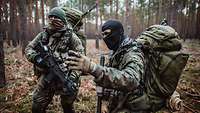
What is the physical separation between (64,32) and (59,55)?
0.48 meters

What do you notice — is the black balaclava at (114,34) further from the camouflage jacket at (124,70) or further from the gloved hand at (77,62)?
the gloved hand at (77,62)

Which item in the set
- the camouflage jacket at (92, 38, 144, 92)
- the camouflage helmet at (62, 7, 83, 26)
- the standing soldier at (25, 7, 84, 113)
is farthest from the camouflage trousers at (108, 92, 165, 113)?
the camouflage helmet at (62, 7, 83, 26)

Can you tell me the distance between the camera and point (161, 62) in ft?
10.4

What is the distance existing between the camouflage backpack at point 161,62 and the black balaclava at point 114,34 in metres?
0.27

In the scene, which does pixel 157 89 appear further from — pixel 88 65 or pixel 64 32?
pixel 64 32

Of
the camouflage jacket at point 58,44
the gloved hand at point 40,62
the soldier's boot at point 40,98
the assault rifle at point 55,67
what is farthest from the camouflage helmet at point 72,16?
the soldier's boot at point 40,98

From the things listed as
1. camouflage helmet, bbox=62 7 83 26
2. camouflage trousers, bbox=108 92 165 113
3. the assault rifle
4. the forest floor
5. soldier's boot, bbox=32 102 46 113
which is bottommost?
the forest floor

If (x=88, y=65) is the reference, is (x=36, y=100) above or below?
below

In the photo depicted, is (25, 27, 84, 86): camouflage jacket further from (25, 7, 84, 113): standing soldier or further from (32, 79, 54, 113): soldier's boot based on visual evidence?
(32, 79, 54, 113): soldier's boot

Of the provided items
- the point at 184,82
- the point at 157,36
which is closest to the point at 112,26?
the point at 157,36

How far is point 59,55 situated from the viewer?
487cm

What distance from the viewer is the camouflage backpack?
3.16m

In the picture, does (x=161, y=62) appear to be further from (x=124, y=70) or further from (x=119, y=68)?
(x=124, y=70)

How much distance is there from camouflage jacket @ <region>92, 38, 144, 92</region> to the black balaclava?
0.12m
